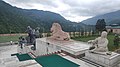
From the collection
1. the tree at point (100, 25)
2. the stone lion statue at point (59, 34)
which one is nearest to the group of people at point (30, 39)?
the stone lion statue at point (59, 34)

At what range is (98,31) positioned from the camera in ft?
98.0

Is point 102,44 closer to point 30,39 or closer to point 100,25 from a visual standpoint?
point 30,39

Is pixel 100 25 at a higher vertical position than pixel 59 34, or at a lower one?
higher

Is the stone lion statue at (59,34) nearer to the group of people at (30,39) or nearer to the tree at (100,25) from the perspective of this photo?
the group of people at (30,39)

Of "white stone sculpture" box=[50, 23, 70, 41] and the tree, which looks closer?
"white stone sculpture" box=[50, 23, 70, 41]

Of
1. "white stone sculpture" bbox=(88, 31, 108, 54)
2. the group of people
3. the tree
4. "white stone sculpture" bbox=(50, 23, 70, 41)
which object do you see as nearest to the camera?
"white stone sculpture" bbox=(88, 31, 108, 54)

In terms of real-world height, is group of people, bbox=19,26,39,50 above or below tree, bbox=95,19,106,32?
below

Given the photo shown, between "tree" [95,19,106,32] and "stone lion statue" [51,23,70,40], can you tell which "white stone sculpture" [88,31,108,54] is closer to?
"stone lion statue" [51,23,70,40]

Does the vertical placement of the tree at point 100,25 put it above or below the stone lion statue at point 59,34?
above

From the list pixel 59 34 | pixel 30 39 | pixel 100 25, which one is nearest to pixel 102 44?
pixel 59 34

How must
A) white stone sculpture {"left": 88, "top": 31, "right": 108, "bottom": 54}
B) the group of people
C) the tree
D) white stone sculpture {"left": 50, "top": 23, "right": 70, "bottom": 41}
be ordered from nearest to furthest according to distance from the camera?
white stone sculpture {"left": 88, "top": 31, "right": 108, "bottom": 54}, white stone sculpture {"left": 50, "top": 23, "right": 70, "bottom": 41}, the group of people, the tree

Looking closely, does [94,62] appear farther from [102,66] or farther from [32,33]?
[32,33]

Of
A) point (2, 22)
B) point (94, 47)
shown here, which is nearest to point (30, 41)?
point (94, 47)

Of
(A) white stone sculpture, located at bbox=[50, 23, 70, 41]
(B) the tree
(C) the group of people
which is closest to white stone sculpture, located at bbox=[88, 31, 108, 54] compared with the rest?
(A) white stone sculpture, located at bbox=[50, 23, 70, 41]
